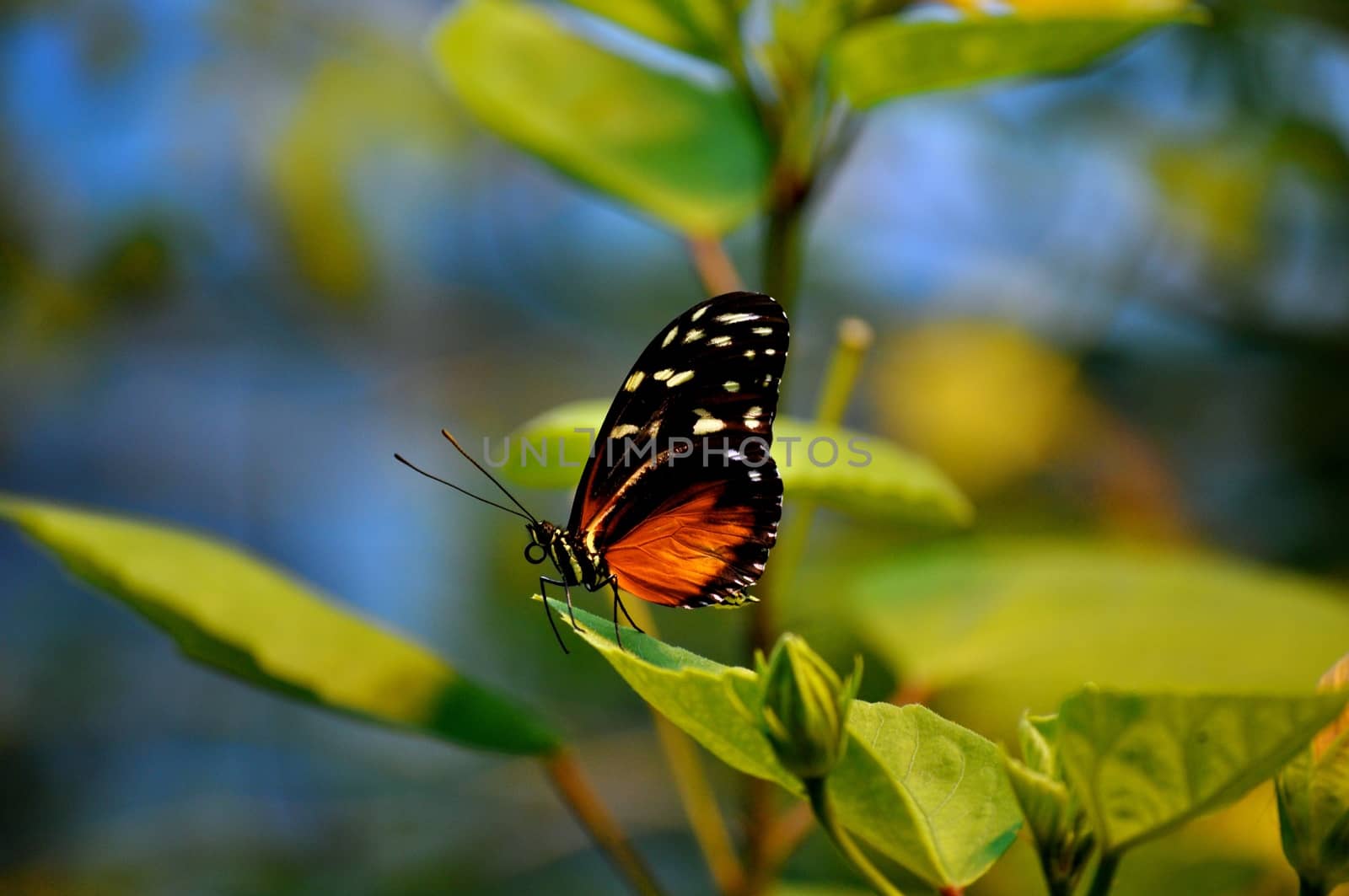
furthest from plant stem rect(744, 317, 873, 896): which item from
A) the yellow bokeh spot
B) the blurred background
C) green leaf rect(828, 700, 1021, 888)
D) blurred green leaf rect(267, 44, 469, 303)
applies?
blurred green leaf rect(267, 44, 469, 303)

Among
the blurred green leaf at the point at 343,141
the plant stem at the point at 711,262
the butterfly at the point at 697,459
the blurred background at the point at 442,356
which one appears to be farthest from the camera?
the blurred green leaf at the point at 343,141

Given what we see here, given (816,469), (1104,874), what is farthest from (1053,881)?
(816,469)

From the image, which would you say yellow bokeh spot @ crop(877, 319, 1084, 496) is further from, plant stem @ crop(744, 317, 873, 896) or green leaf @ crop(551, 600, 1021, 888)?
green leaf @ crop(551, 600, 1021, 888)

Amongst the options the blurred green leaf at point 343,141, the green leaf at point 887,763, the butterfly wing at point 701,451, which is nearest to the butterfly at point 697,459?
the butterfly wing at point 701,451

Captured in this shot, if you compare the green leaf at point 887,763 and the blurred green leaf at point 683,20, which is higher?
the blurred green leaf at point 683,20

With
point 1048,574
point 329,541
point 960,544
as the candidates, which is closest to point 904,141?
point 960,544

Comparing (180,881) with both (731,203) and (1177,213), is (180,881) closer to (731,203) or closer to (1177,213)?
(731,203)

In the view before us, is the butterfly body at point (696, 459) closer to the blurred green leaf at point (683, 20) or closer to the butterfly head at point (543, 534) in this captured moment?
the butterfly head at point (543, 534)
